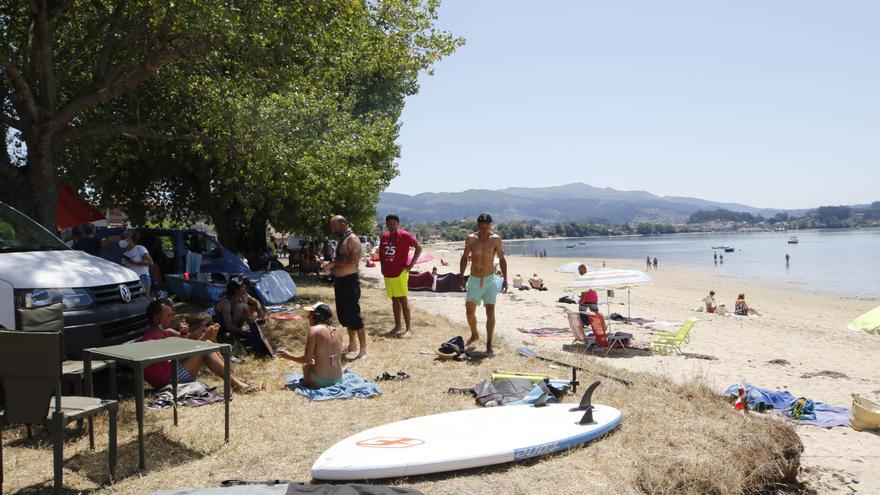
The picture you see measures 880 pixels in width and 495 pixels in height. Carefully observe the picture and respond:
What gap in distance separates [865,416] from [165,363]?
27.1ft

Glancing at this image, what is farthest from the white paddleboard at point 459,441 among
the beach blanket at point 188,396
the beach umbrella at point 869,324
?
the beach umbrella at point 869,324

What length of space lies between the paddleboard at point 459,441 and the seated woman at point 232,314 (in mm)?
4013

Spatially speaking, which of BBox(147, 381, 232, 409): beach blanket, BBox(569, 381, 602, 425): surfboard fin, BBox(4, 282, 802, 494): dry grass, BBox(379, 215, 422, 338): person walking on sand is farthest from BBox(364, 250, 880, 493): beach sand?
BBox(147, 381, 232, 409): beach blanket

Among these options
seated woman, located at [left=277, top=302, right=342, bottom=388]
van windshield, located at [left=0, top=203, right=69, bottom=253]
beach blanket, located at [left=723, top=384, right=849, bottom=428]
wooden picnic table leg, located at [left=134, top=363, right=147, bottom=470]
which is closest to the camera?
wooden picnic table leg, located at [left=134, top=363, right=147, bottom=470]

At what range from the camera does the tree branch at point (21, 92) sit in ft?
25.9

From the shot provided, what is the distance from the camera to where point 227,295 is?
868 cm

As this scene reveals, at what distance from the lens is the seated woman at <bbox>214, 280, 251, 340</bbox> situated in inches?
336

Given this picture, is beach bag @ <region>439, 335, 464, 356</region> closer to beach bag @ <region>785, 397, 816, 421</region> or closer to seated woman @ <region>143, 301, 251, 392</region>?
seated woman @ <region>143, 301, 251, 392</region>

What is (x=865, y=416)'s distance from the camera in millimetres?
7730

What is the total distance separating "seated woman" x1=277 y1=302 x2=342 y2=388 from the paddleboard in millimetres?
1409

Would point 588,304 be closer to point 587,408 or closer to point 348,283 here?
point 348,283

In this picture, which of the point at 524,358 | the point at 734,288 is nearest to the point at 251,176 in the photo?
the point at 524,358

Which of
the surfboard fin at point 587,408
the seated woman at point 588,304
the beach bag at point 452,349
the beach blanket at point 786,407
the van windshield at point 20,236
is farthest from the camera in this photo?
the seated woman at point 588,304

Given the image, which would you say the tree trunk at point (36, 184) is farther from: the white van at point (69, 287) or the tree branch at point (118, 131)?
the white van at point (69, 287)
